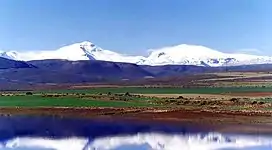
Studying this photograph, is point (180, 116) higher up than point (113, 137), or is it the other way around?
point (180, 116)

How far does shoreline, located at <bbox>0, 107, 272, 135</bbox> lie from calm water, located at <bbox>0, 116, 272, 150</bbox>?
2.59 metres

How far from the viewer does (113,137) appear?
37656 millimetres

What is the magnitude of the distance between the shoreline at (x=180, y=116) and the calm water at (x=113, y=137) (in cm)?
259

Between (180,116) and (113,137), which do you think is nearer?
(113,137)

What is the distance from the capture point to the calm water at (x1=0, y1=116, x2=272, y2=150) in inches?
1292

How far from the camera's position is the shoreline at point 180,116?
4347cm

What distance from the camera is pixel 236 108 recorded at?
2279 inches

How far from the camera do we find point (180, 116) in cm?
5253

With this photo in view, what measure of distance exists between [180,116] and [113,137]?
52.7 ft

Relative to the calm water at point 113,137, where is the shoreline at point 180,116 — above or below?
above

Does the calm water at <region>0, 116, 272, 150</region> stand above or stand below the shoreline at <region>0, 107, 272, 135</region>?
below

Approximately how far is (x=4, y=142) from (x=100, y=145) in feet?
22.1

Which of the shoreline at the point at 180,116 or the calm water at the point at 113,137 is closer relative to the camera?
the calm water at the point at 113,137

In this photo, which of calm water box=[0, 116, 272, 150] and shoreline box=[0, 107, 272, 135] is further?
shoreline box=[0, 107, 272, 135]
